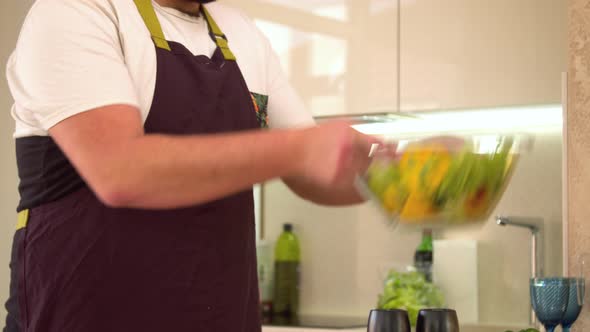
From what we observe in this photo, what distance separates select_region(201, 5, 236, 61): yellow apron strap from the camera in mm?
1255

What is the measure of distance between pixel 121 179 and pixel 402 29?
1.83m

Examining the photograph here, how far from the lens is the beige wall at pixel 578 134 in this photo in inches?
80.7

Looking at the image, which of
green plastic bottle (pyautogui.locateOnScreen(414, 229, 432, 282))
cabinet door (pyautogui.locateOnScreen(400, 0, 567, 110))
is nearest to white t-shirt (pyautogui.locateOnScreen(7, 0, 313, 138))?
cabinet door (pyautogui.locateOnScreen(400, 0, 567, 110))

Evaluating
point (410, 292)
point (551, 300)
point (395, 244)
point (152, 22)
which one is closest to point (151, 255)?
point (152, 22)

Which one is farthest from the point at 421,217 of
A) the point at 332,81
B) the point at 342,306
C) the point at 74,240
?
the point at 342,306

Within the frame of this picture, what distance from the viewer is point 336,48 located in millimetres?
2764

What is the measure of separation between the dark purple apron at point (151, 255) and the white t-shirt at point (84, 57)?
28 mm

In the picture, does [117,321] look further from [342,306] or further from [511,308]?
[342,306]

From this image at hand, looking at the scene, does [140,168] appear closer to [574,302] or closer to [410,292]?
[574,302]

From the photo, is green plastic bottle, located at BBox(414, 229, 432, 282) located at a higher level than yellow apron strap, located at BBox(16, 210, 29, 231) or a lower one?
lower

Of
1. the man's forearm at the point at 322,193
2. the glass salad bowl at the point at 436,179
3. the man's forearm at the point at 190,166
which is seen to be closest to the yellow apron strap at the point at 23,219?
the man's forearm at the point at 190,166

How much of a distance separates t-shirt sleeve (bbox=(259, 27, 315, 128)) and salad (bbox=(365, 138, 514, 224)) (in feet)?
1.32

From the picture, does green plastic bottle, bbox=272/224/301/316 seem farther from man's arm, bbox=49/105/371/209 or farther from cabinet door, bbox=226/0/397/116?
man's arm, bbox=49/105/371/209

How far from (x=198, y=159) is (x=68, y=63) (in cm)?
22
